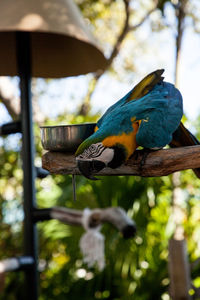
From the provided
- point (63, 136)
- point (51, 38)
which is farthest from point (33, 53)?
point (63, 136)

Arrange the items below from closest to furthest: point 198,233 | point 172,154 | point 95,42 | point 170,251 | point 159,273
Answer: point 172,154 → point 95,42 → point 170,251 → point 159,273 → point 198,233

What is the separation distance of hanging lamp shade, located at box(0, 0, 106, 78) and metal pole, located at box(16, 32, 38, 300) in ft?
0.31

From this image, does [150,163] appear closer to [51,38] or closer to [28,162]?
[28,162]

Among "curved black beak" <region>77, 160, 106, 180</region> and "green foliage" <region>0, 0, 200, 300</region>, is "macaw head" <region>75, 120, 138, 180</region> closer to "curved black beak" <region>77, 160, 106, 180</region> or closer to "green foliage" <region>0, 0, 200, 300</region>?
"curved black beak" <region>77, 160, 106, 180</region>

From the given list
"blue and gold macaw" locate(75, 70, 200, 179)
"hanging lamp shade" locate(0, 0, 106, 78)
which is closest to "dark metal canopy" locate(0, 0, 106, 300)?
"hanging lamp shade" locate(0, 0, 106, 78)

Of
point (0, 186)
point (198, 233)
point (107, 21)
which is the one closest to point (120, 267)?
point (198, 233)

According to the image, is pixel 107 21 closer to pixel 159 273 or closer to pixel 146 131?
pixel 159 273

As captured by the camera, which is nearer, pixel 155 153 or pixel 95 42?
pixel 155 153

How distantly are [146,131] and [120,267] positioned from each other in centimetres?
133

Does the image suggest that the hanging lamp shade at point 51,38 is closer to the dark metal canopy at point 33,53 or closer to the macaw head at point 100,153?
the dark metal canopy at point 33,53

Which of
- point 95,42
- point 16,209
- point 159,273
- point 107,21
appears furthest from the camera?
point 107,21

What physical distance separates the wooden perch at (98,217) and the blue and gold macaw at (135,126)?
0.32m

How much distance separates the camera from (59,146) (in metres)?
0.61

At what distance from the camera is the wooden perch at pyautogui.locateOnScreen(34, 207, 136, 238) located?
0.89 m
